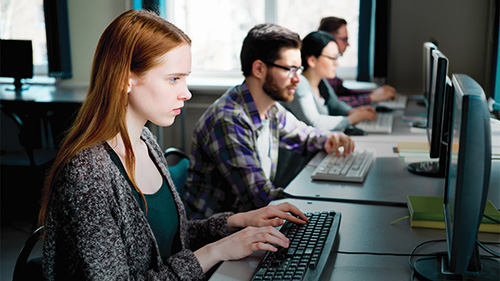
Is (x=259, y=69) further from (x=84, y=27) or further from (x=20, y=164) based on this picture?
(x=84, y=27)

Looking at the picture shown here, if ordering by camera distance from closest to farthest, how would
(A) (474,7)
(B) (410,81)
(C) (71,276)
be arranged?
(C) (71,276) < (A) (474,7) < (B) (410,81)

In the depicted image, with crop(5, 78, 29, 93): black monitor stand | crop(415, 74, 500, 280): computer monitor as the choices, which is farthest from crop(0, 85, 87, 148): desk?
crop(415, 74, 500, 280): computer monitor

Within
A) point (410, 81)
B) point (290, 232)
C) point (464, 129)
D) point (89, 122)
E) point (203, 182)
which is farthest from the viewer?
point (410, 81)

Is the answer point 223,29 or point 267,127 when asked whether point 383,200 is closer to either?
point 267,127

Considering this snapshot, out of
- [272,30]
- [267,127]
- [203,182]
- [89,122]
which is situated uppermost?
[272,30]

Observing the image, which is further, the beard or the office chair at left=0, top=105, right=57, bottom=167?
the office chair at left=0, top=105, right=57, bottom=167

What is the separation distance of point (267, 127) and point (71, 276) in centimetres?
118

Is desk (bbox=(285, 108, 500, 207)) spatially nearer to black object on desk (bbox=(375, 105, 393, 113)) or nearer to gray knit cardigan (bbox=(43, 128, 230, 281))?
gray knit cardigan (bbox=(43, 128, 230, 281))

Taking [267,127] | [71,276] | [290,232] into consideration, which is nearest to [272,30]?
[267,127]

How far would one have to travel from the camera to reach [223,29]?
4371 mm

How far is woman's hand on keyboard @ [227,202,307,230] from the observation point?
130cm

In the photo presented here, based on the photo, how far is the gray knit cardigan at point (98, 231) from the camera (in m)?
0.99

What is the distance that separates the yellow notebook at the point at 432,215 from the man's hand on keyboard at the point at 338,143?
64 cm

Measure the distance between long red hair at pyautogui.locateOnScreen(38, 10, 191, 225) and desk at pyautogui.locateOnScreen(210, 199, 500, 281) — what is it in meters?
0.32
